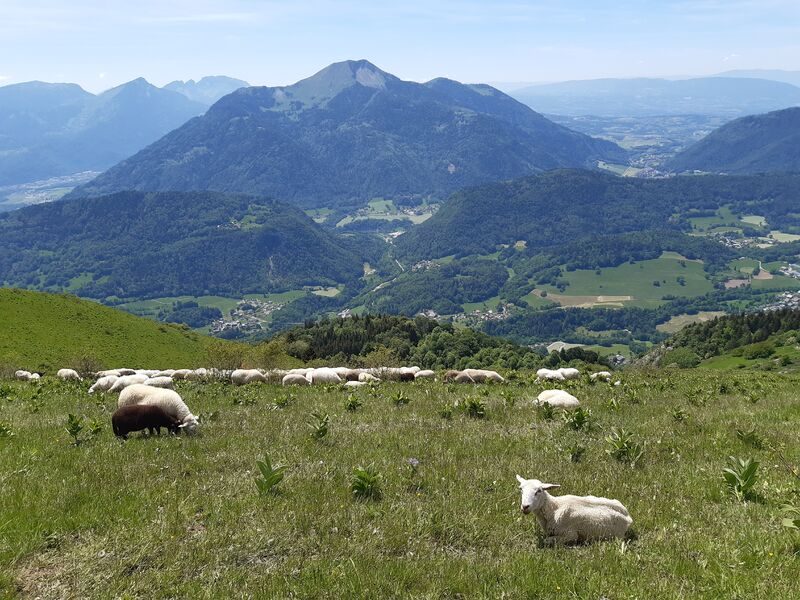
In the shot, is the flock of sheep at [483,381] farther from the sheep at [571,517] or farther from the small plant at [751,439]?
the small plant at [751,439]

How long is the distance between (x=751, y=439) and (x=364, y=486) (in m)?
10.4

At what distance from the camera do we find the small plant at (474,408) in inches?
674

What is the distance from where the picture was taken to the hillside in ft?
202

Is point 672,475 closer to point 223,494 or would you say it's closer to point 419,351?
point 223,494

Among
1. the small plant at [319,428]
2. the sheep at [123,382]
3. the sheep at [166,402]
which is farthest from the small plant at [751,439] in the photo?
the sheep at [123,382]

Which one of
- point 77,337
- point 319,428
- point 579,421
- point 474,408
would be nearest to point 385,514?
point 319,428

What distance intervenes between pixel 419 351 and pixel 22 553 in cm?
10044

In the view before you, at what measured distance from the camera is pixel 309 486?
10.5 m

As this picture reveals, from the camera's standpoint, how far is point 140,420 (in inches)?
583

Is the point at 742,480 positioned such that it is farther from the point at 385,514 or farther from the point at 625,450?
the point at 385,514

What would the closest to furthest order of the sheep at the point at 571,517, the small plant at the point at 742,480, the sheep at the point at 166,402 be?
the sheep at the point at 571,517
the small plant at the point at 742,480
the sheep at the point at 166,402

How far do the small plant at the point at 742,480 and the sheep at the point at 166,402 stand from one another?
13704mm

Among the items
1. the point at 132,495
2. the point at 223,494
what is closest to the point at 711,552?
the point at 223,494

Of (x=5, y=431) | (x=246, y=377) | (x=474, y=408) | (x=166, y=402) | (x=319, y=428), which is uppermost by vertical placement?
(x=166, y=402)
